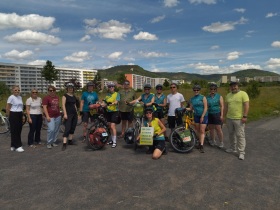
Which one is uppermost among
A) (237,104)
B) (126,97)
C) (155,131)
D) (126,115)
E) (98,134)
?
(126,97)

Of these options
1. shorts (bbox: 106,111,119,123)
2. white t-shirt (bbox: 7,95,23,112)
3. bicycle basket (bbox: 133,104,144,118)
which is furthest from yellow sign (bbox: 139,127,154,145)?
white t-shirt (bbox: 7,95,23,112)

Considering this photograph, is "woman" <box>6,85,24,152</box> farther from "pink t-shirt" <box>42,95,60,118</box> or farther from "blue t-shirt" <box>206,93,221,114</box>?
"blue t-shirt" <box>206,93,221,114</box>

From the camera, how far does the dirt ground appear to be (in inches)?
156

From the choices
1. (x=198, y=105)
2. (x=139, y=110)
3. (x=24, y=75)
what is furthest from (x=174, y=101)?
(x=24, y=75)

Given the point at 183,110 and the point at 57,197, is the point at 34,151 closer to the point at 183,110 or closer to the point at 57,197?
the point at 57,197

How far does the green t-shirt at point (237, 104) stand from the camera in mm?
6391

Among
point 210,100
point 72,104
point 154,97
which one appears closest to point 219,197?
point 210,100

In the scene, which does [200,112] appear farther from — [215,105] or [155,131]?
[155,131]

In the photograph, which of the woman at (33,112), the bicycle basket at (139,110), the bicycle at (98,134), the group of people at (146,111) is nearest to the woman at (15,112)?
the group of people at (146,111)

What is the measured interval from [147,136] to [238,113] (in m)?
2.38

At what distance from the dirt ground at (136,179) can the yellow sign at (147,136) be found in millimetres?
355

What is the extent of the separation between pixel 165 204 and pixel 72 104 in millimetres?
4596

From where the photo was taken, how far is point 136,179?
4910mm

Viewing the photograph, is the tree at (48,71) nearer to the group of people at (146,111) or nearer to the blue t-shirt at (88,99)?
the group of people at (146,111)
